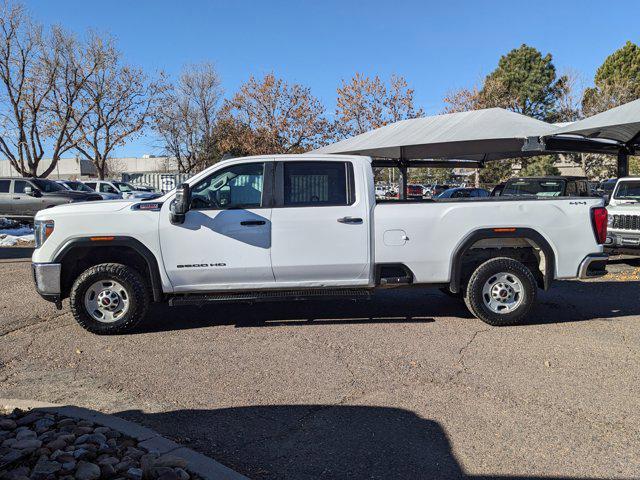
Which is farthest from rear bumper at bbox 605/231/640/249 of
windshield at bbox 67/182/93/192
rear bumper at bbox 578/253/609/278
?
windshield at bbox 67/182/93/192

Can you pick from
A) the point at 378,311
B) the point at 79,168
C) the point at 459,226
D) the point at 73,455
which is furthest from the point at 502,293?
the point at 79,168

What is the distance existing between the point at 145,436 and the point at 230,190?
321cm

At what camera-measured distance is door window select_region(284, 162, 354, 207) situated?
20.5ft

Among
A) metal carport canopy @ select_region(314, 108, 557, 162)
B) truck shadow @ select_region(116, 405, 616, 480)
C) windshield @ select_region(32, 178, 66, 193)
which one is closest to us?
truck shadow @ select_region(116, 405, 616, 480)

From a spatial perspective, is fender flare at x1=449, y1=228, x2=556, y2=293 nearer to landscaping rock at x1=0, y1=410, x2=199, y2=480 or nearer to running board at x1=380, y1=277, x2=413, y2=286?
running board at x1=380, y1=277, x2=413, y2=286

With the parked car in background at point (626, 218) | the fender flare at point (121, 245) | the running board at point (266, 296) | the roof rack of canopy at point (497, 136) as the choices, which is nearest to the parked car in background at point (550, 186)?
the roof rack of canopy at point (497, 136)

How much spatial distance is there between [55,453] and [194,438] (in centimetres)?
88

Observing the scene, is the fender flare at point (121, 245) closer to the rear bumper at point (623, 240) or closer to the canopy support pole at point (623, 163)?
the rear bumper at point (623, 240)

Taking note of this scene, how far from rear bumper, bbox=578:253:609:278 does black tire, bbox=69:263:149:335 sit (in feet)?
16.7

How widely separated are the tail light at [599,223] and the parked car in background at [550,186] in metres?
5.94

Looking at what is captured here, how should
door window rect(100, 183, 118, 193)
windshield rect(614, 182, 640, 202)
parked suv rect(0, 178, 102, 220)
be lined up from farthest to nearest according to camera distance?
door window rect(100, 183, 118, 193), parked suv rect(0, 178, 102, 220), windshield rect(614, 182, 640, 202)

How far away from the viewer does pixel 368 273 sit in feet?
20.6

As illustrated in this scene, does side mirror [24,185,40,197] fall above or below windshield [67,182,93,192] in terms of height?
below

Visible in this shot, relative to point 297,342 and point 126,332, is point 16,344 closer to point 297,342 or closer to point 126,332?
point 126,332
